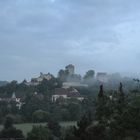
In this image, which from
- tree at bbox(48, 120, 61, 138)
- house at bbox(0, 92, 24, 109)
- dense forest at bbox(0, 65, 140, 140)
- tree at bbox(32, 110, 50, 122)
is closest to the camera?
dense forest at bbox(0, 65, 140, 140)

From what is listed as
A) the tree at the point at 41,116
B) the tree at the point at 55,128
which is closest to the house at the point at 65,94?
the tree at the point at 41,116

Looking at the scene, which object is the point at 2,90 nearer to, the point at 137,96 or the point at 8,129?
the point at 8,129

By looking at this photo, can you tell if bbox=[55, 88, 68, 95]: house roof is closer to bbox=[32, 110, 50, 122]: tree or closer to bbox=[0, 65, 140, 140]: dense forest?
bbox=[0, 65, 140, 140]: dense forest

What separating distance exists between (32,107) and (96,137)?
3289 inches

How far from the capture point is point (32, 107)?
114m

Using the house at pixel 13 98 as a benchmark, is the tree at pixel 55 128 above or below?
below

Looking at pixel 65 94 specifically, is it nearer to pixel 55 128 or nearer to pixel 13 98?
pixel 13 98

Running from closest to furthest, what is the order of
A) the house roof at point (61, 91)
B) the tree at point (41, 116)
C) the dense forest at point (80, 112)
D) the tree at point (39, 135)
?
1. the dense forest at point (80, 112)
2. the tree at point (39, 135)
3. the tree at point (41, 116)
4. the house roof at point (61, 91)

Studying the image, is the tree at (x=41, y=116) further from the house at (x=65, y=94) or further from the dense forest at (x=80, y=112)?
the house at (x=65, y=94)

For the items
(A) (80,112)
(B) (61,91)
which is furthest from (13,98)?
(A) (80,112)

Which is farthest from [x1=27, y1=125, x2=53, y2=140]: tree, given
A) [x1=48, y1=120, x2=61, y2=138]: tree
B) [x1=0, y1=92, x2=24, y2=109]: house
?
[x1=0, y1=92, x2=24, y2=109]: house

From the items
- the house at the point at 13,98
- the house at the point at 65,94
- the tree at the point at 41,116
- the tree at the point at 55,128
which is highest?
the house at the point at 65,94

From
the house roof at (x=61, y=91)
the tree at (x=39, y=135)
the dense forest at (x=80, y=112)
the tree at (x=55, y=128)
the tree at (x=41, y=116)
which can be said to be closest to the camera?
the dense forest at (x=80, y=112)

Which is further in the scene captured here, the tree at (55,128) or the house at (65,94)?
→ the house at (65,94)
